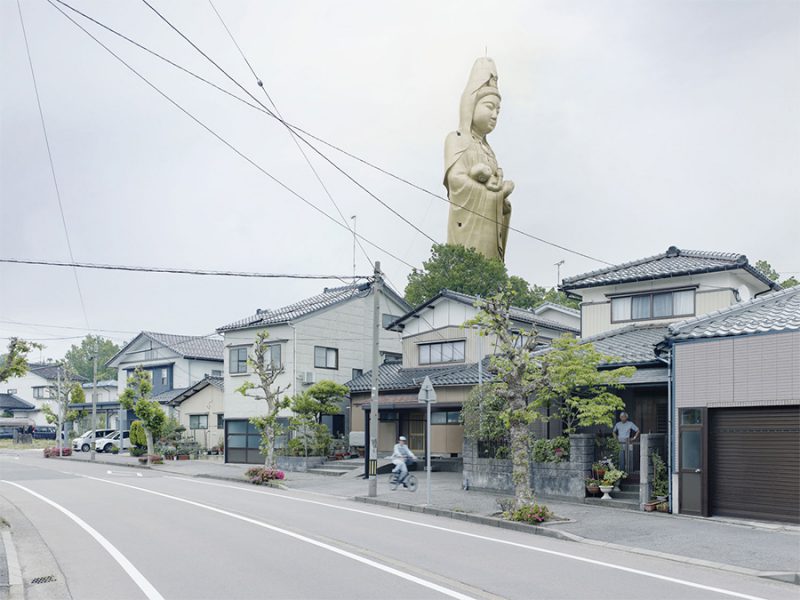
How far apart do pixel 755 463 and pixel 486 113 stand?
1834 inches

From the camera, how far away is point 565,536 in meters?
15.1

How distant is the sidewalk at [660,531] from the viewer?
12.4 metres

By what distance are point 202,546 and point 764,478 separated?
11.1m

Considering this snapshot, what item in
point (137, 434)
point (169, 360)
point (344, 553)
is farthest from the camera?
point (169, 360)

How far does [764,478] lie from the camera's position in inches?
636

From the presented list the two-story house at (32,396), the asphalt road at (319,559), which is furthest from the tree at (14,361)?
the two-story house at (32,396)

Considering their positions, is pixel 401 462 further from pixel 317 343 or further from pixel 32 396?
pixel 32 396

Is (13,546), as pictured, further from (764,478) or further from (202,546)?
(764,478)

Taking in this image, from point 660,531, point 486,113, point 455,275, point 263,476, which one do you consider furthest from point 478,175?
point 660,531

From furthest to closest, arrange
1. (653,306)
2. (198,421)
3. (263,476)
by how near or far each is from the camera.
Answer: (198,421) → (263,476) → (653,306)

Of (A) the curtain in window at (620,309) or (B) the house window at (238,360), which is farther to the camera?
(B) the house window at (238,360)

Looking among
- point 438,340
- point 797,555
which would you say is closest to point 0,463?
point 438,340

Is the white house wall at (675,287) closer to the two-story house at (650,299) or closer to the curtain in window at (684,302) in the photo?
the two-story house at (650,299)

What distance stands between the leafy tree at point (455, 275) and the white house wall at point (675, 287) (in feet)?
63.1
